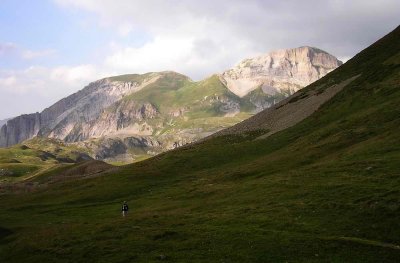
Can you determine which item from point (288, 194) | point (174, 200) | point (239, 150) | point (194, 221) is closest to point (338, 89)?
point (239, 150)

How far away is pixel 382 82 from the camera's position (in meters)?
114

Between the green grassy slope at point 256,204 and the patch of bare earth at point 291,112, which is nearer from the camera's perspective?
the green grassy slope at point 256,204

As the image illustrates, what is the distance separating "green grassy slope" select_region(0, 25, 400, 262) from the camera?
144ft

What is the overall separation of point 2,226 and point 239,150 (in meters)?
63.8

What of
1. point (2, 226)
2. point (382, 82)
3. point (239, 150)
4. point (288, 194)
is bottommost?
point (2, 226)

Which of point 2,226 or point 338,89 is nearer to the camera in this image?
point 2,226

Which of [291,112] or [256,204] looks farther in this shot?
[291,112]

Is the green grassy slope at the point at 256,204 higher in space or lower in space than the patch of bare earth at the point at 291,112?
lower

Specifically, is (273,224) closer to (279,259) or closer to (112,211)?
(279,259)

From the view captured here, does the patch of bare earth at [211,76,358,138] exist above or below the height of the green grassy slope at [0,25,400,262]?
above

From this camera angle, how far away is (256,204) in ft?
Result: 198

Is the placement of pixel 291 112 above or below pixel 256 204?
above

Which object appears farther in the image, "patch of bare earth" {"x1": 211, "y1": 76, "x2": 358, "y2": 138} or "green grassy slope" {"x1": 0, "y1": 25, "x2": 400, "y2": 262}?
"patch of bare earth" {"x1": 211, "y1": 76, "x2": 358, "y2": 138}

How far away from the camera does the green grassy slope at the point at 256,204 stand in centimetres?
4381
